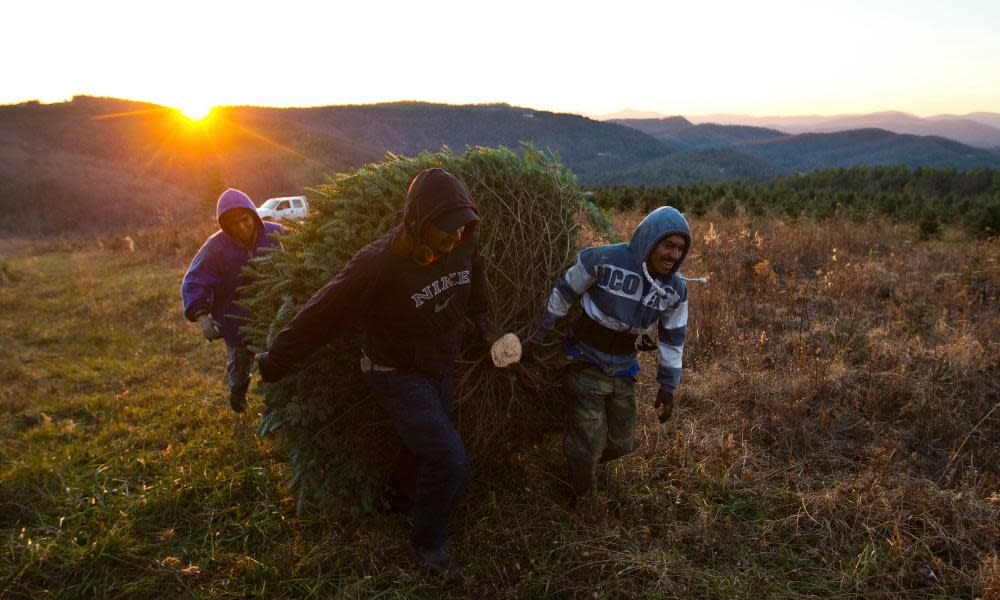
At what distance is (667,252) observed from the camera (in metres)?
3.02

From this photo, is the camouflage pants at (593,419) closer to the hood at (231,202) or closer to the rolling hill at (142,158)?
the hood at (231,202)

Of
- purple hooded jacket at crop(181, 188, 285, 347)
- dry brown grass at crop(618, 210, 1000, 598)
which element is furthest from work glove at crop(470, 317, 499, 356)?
purple hooded jacket at crop(181, 188, 285, 347)

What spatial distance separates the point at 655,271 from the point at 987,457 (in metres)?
3.43

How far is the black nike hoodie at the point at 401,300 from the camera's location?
2422 millimetres

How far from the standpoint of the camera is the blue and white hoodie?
3.13 m

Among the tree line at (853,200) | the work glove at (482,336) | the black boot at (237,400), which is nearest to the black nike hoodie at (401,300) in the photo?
the work glove at (482,336)

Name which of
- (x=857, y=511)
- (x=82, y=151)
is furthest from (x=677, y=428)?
(x=82, y=151)

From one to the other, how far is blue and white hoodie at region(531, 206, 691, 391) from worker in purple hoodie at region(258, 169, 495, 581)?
545 millimetres

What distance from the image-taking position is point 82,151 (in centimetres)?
5131

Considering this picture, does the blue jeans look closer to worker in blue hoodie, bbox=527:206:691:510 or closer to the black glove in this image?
the black glove

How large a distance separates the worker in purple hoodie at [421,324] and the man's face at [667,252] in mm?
1034

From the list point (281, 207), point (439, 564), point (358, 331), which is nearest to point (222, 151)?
point (281, 207)

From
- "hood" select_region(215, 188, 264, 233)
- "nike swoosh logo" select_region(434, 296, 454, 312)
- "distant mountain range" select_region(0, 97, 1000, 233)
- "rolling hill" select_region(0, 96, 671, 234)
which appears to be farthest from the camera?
"distant mountain range" select_region(0, 97, 1000, 233)

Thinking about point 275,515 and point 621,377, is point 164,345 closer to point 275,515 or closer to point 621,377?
point 275,515
